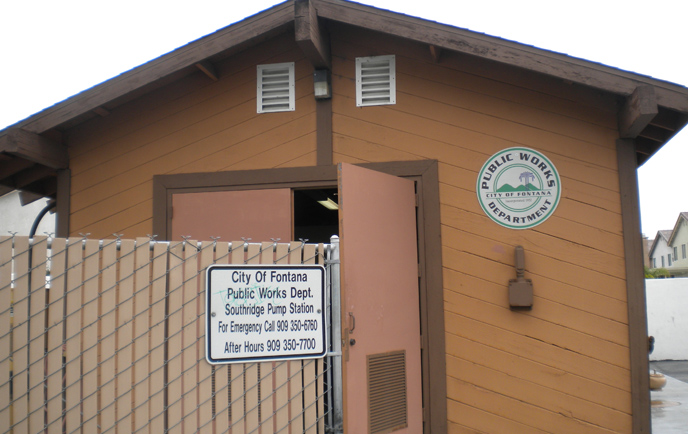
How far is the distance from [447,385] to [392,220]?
1.54 m

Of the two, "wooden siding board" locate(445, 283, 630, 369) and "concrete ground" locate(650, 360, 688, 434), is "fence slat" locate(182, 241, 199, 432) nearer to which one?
"wooden siding board" locate(445, 283, 630, 369)

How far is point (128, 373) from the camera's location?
351 cm

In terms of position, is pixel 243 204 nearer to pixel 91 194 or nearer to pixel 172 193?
pixel 172 193

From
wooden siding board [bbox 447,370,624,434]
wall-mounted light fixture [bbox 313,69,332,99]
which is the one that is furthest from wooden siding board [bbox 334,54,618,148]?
wooden siding board [bbox 447,370,624,434]

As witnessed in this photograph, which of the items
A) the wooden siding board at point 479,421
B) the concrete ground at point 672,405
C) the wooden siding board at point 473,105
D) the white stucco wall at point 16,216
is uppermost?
the white stucco wall at point 16,216

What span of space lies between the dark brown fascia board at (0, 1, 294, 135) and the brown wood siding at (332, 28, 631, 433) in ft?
4.89

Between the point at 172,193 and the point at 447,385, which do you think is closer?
the point at 447,385

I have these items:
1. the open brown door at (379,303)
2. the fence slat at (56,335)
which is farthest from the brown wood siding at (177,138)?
the fence slat at (56,335)

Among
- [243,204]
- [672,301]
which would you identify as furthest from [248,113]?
[672,301]

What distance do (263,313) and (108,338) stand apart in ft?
2.92

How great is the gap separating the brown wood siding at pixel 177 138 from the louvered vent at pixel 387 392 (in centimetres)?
215

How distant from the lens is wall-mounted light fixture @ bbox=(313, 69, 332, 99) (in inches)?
225

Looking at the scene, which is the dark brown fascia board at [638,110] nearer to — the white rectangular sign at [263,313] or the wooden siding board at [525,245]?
the wooden siding board at [525,245]

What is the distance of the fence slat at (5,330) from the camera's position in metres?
3.36
